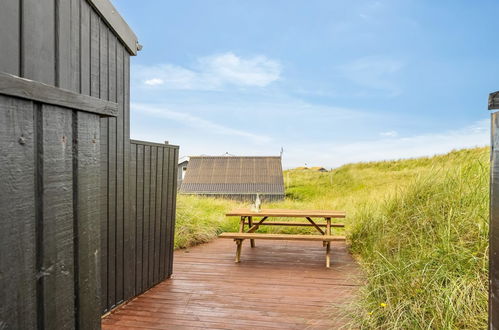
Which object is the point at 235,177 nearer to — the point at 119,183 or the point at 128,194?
the point at 128,194

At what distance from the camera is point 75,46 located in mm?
2861

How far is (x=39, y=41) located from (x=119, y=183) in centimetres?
158

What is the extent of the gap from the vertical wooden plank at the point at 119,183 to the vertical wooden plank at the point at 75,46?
0.69m

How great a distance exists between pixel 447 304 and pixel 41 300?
2480 millimetres

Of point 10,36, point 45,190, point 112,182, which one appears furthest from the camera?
point 112,182

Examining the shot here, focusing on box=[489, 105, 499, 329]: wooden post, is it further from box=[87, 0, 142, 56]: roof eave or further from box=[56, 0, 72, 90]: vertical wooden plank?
box=[87, 0, 142, 56]: roof eave

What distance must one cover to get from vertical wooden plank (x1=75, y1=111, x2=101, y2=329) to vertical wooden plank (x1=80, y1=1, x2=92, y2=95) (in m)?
1.62

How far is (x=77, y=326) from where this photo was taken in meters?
1.55

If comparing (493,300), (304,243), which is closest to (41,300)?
(493,300)

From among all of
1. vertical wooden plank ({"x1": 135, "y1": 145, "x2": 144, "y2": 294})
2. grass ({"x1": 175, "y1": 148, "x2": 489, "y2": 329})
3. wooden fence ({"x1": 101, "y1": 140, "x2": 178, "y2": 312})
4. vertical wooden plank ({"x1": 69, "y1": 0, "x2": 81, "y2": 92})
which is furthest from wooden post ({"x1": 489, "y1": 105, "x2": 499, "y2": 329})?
vertical wooden plank ({"x1": 135, "y1": 145, "x2": 144, "y2": 294})

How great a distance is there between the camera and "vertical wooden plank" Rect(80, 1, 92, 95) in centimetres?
299

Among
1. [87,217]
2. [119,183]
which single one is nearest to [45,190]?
[87,217]

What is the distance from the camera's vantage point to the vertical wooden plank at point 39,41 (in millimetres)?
2166

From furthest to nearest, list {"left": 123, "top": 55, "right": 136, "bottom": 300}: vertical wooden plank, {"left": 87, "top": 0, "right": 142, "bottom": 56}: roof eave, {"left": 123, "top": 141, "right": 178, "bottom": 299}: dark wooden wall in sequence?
1. {"left": 123, "top": 141, "right": 178, "bottom": 299}: dark wooden wall
2. {"left": 123, "top": 55, "right": 136, "bottom": 300}: vertical wooden plank
3. {"left": 87, "top": 0, "right": 142, "bottom": 56}: roof eave
